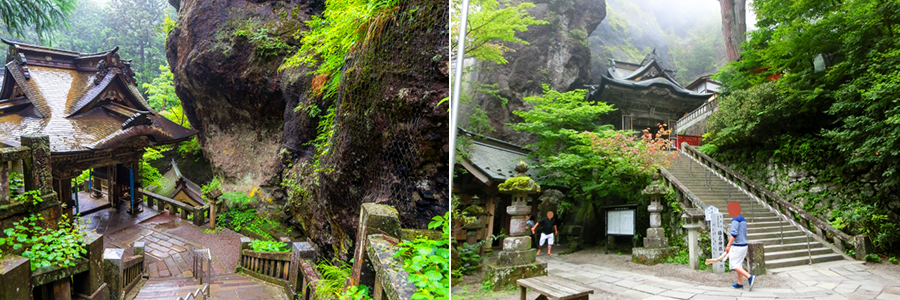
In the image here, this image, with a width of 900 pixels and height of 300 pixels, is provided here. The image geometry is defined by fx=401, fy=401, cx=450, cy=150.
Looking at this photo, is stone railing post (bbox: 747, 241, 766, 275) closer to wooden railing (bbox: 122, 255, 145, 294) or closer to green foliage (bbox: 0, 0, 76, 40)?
wooden railing (bbox: 122, 255, 145, 294)

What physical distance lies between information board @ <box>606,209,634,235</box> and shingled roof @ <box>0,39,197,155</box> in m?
7.99

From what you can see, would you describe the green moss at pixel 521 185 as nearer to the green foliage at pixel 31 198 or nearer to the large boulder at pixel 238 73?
the green foliage at pixel 31 198

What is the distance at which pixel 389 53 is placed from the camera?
308 cm

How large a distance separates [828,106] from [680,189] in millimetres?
1150

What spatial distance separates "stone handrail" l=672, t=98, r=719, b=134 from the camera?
10.6ft

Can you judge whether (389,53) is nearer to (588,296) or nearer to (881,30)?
(588,296)

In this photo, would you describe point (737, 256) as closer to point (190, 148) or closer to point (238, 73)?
point (238, 73)

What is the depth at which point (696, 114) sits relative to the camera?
3.33m

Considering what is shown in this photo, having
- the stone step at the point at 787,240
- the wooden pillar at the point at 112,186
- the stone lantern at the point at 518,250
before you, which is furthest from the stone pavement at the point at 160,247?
the stone step at the point at 787,240

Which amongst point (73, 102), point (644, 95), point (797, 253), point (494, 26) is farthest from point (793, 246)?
point (73, 102)

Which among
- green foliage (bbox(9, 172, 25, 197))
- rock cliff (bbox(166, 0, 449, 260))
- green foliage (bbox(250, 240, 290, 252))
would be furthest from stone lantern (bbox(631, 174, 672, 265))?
green foliage (bbox(9, 172, 25, 197))

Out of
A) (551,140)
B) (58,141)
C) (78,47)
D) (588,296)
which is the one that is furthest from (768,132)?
(78,47)

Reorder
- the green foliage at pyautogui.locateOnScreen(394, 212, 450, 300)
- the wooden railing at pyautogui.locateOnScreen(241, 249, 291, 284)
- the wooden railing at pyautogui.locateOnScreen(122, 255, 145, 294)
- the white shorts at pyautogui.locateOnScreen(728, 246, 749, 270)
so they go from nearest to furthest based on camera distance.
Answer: the green foliage at pyautogui.locateOnScreen(394, 212, 450, 300) → the white shorts at pyautogui.locateOnScreen(728, 246, 749, 270) → the wooden railing at pyautogui.locateOnScreen(122, 255, 145, 294) → the wooden railing at pyautogui.locateOnScreen(241, 249, 291, 284)

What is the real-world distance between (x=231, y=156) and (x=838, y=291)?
11.9 metres
